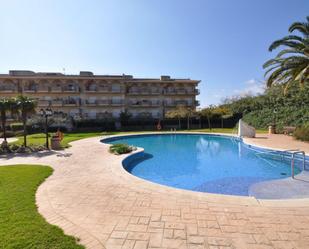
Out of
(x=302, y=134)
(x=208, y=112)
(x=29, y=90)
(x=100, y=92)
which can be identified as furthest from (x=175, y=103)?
(x=302, y=134)

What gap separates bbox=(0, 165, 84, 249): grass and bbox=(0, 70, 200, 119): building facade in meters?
30.7

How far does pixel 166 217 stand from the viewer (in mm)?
4559

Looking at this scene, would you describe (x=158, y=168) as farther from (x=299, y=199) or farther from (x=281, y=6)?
(x=281, y=6)

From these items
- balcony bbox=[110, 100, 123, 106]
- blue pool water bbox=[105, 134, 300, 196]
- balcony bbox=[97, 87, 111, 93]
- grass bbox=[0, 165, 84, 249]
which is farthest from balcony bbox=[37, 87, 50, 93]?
grass bbox=[0, 165, 84, 249]

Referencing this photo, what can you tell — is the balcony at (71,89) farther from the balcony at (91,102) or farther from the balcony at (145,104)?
the balcony at (145,104)

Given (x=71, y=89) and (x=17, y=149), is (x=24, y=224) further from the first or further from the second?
(x=71, y=89)

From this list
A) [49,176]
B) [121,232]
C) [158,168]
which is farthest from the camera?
[158,168]

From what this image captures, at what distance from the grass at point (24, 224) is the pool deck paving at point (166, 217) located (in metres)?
0.22

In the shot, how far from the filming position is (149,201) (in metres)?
5.47

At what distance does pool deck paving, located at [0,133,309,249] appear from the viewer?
3.67m

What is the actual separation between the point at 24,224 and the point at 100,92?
36.0m

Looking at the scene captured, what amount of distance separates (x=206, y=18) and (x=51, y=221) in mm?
15442

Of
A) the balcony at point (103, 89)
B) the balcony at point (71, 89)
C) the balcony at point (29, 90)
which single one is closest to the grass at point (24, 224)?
the balcony at point (103, 89)

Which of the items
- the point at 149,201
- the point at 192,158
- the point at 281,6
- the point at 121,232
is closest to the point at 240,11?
the point at 281,6
